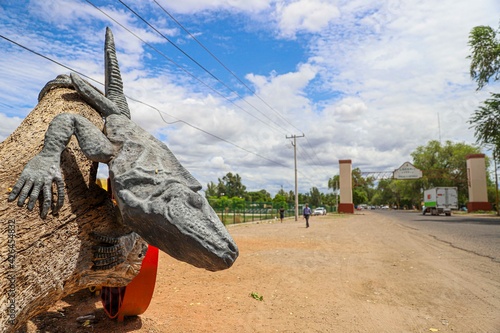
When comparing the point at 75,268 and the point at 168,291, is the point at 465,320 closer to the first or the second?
the point at 168,291

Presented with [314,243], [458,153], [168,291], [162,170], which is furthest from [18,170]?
[458,153]

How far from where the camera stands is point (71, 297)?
590cm

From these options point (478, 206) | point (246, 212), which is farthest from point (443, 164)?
point (246, 212)

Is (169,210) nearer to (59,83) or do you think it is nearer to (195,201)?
(195,201)

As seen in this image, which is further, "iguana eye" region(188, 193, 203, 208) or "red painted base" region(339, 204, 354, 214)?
"red painted base" region(339, 204, 354, 214)

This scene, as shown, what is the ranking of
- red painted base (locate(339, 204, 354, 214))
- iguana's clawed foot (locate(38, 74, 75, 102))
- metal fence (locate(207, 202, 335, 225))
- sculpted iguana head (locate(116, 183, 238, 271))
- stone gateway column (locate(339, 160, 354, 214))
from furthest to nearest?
red painted base (locate(339, 204, 354, 214))
stone gateway column (locate(339, 160, 354, 214))
metal fence (locate(207, 202, 335, 225))
iguana's clawed foot (locate(38, 74, 75, 102))
sculpted iguana head (locate(116, 183, 238, 271))

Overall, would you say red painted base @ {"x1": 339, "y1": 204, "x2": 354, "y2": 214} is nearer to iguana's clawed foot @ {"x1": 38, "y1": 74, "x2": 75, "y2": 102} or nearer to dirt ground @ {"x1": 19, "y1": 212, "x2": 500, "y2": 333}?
dirt ground @ {"x1": 19, "y1": 212, "x2": 500, "y2": 333}

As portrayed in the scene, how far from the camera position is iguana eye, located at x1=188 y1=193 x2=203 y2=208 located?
2395 millimetres

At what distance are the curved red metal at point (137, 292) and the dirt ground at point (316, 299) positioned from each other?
8.9 inches

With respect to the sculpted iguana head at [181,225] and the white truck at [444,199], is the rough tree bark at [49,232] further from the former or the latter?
the white truck at [444,199]

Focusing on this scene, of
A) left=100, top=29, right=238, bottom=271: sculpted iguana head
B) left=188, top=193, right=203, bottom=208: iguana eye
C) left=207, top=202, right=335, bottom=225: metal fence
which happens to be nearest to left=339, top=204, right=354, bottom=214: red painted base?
left=207, top=202, right=335, bottom=225: metal fence

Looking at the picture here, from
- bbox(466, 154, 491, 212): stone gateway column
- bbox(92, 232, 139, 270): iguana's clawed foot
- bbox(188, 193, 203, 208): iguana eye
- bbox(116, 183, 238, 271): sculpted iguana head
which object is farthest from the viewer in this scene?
bbox(466, 154, 491, 212): stone gateway column

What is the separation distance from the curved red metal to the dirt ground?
0.23 metres

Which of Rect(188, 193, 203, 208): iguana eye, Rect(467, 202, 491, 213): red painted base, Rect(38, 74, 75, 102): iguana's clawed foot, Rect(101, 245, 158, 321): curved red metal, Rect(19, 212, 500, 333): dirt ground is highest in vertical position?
Rect(38, 74, 75, 102): iguana's clawed foot
